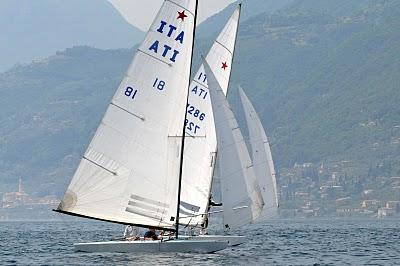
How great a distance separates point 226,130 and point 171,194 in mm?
5179

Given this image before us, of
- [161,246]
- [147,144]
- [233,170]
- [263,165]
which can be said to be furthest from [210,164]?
[263,165]

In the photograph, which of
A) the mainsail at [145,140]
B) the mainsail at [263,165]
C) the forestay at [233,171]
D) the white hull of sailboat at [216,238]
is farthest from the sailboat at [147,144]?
the mainsail at [263,165]

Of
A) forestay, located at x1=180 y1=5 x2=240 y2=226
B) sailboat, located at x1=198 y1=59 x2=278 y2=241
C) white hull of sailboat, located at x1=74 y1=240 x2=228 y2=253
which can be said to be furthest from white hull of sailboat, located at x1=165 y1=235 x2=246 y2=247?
sailboat, located at x1=198 y1=59 x2=278 y2=241

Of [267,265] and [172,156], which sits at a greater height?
[172,156]

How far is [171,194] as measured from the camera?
208 ft

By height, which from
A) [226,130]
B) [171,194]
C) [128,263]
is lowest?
[128,263]

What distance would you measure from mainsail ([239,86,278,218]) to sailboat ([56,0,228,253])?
52.5 feet

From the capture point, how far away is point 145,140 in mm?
62406

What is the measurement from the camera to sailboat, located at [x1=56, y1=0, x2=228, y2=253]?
201 feet

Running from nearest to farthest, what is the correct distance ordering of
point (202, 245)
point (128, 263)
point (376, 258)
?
point (128, 263)
point (202, 245)
point (376, 258)

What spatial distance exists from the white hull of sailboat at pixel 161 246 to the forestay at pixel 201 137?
10.2ft

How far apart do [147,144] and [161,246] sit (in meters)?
5.59

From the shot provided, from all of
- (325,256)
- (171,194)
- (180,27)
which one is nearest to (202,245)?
(171,194)

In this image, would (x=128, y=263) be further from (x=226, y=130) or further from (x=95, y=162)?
(x=226, y=130)
